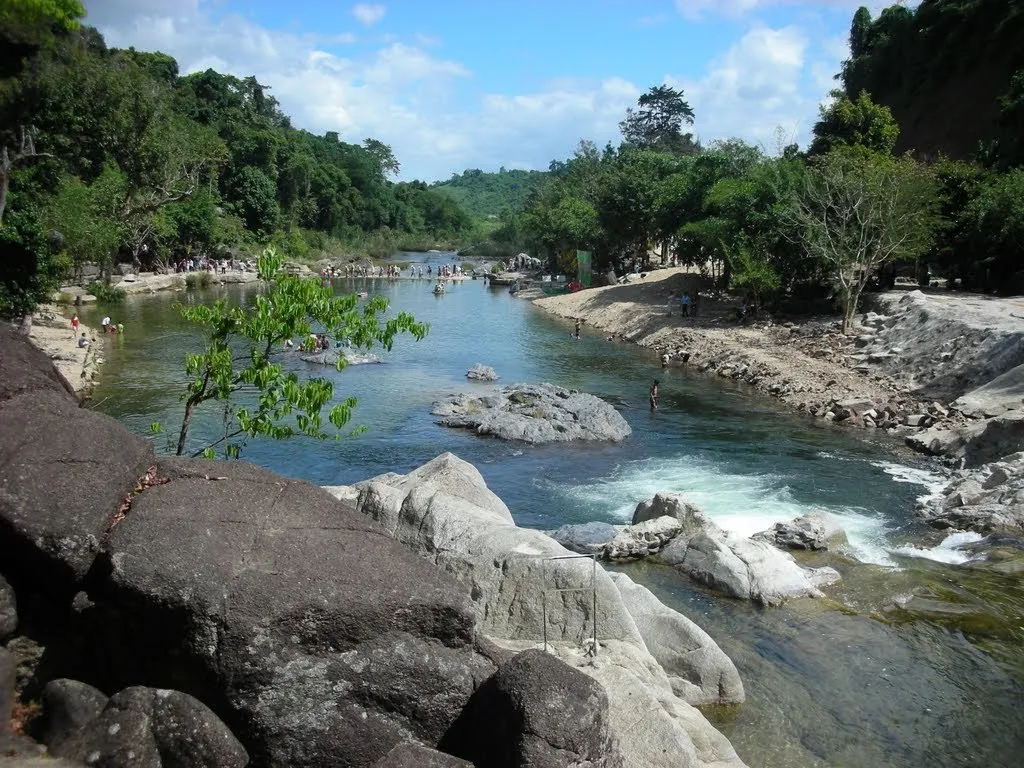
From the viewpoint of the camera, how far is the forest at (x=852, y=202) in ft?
136

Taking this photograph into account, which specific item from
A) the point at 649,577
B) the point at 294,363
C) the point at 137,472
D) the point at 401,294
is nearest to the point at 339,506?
the point at 137,472

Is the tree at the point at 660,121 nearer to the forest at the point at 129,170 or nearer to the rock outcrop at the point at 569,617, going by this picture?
the forest at the point at 129,170

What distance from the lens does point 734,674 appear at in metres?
12.6

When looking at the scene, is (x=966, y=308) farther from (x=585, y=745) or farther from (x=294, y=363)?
(x=585, y=745)

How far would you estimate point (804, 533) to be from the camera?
63.0 feet

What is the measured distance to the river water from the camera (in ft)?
41.4

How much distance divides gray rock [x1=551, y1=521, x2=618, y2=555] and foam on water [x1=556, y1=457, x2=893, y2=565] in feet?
6.88

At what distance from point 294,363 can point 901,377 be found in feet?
89.7

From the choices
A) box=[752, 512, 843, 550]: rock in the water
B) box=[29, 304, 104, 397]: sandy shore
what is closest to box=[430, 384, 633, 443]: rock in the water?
box=[752, 512, 843, 550]: rock in the water

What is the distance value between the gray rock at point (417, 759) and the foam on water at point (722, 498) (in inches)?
533

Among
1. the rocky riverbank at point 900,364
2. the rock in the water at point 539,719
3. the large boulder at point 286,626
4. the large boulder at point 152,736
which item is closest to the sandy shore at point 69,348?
the large boulder at point 286,626

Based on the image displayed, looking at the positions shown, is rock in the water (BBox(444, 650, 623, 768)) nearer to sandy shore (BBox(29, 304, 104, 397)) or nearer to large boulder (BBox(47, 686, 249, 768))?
large boulder (BBox(47, 686, 249, 768))

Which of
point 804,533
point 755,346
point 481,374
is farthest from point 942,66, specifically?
point 804,533

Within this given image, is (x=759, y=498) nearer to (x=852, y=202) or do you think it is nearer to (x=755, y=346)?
(x=755, y=346)
